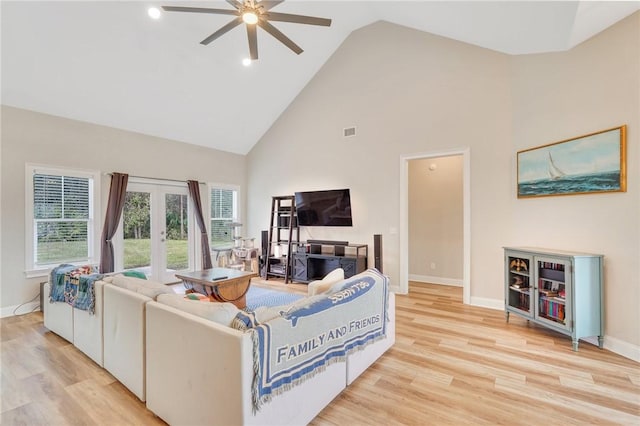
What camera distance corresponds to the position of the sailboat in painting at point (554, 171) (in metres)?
3.41

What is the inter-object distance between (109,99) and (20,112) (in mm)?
1106

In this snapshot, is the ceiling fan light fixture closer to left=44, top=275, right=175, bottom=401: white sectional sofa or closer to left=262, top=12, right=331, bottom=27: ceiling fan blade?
left=262, top=12, right=331, bottom=27: ceiling fan blade

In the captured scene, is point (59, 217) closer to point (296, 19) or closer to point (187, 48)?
point (187, 48)

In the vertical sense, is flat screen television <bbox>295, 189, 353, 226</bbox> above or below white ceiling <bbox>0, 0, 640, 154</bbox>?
below

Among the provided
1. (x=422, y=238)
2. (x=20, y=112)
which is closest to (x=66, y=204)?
(x=20, y=112)

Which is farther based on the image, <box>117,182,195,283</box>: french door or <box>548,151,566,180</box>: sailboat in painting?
Result: <box>117,182,195,283</box>: french door

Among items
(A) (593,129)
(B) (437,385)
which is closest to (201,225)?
(B) (437,385)

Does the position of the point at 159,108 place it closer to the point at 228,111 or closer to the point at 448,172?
the point at 228,111

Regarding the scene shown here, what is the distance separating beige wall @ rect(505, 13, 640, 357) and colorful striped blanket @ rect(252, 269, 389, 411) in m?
2.44

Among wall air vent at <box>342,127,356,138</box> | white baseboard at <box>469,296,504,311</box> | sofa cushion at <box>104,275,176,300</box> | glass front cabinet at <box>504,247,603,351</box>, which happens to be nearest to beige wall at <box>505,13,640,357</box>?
glass front cabinet at <box>504,247,603,351</box>

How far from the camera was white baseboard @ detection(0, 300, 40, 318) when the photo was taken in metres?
3.95

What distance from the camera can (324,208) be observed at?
5.65m

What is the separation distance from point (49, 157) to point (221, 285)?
3382mm

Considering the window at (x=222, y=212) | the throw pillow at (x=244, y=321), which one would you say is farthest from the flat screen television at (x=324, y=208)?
the throw pillow at (x=244, y=321)
